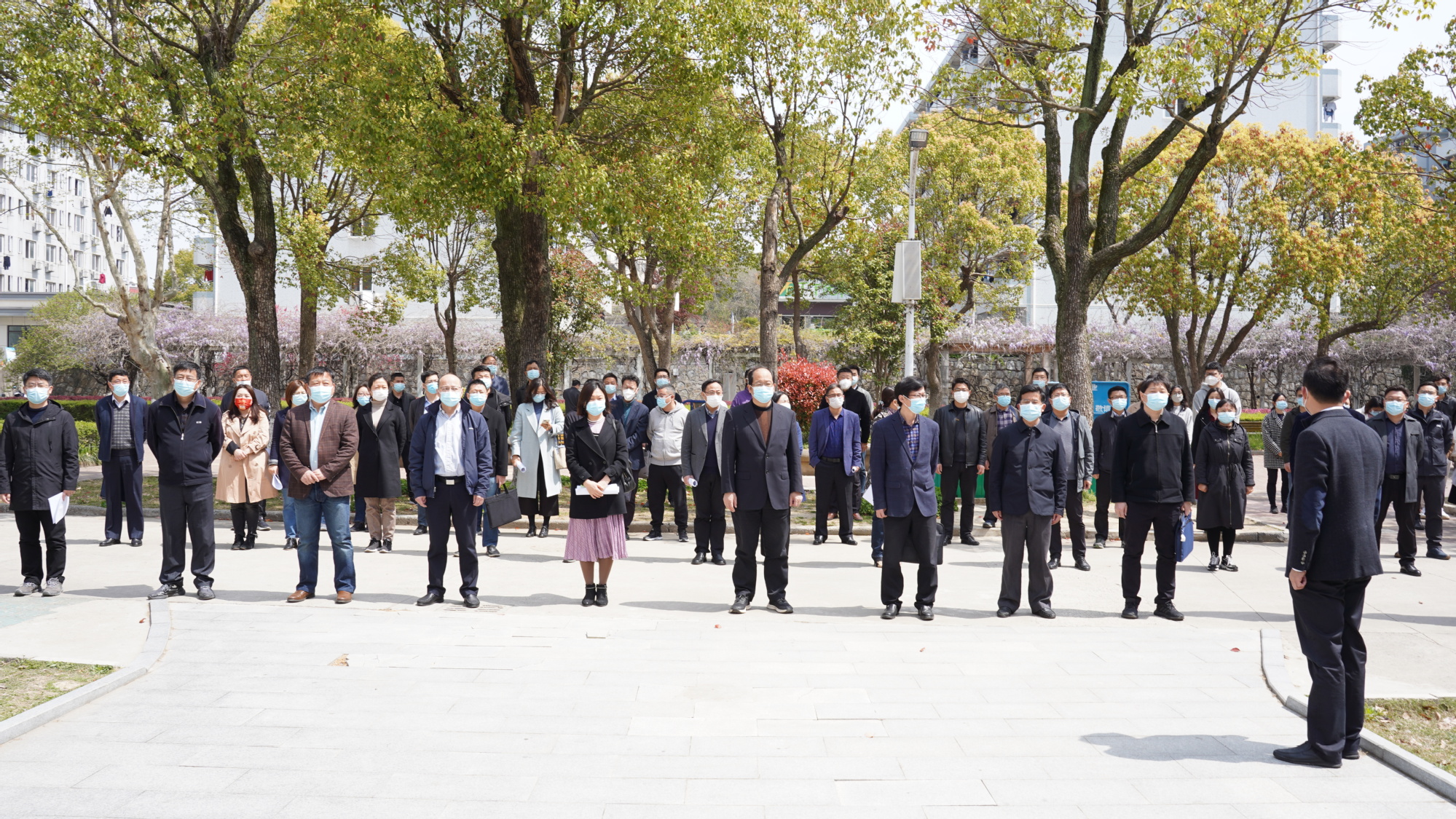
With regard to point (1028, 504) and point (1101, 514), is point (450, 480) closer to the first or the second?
point (1028, 504)

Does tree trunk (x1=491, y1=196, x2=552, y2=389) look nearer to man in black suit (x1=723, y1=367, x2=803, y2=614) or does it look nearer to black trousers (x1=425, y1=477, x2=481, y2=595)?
black trousers (x1=425, y1=477, x2=481, y2=595)

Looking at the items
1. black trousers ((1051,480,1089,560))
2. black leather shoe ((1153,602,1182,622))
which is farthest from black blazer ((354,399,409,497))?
black leather shoe ((1153,602,1182,622))

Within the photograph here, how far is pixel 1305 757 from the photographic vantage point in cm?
488

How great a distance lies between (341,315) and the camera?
40094 millimetres

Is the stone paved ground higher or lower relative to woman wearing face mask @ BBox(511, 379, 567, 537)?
lower

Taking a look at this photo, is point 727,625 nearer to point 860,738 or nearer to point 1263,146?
point 860,738

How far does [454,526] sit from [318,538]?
1124 millimetres

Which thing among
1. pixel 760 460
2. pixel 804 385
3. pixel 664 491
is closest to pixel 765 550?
pixel 760 460

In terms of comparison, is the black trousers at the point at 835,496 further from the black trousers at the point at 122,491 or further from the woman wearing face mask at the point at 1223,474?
Answer: the black trousers at the point at 122,491

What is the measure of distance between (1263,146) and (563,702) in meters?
27.8

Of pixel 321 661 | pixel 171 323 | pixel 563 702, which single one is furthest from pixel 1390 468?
pixel 171 323

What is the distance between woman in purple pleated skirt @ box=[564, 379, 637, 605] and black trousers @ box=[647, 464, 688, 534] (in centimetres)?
341

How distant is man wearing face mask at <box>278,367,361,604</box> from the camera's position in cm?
841

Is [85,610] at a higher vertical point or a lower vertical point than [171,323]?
lower
